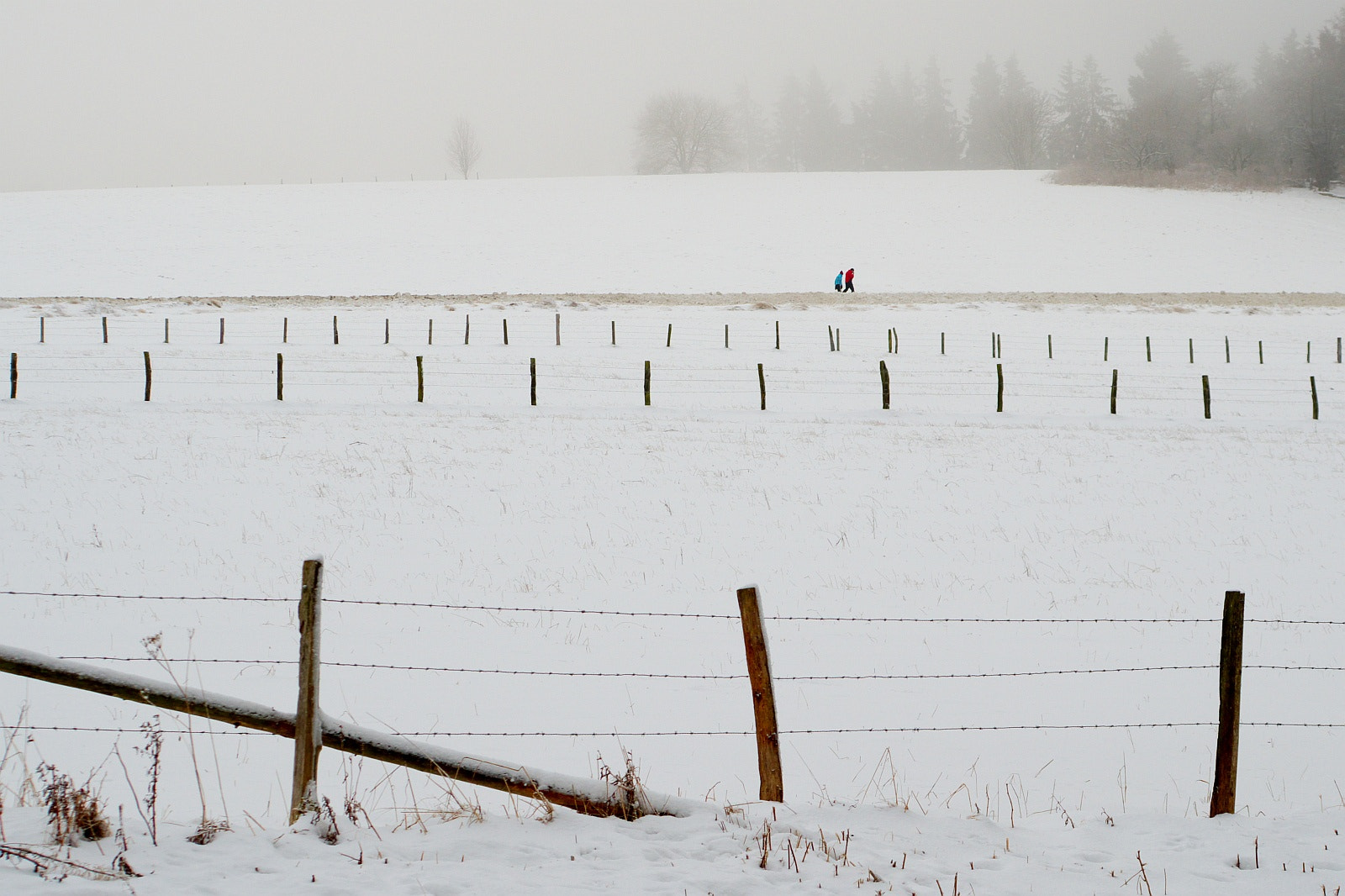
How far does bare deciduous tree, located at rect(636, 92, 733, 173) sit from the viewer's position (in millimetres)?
104750

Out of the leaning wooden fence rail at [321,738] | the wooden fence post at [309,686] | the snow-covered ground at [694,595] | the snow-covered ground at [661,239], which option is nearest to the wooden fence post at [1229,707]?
the snow-covered ground at [694,595]

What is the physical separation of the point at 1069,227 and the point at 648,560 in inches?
2708

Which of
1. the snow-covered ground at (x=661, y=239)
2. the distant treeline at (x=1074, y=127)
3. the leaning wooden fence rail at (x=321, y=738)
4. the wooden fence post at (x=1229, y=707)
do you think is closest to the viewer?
the leaning wooden fence rail at (x=321, y=738)

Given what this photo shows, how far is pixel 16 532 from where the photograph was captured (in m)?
11.5

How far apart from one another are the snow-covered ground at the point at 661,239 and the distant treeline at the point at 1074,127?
8.52 m

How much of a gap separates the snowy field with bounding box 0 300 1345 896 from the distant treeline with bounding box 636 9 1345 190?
75810 millimetres

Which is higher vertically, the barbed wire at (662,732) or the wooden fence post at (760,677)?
the wooden fence post at (760,677)

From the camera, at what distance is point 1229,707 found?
17.2 ft

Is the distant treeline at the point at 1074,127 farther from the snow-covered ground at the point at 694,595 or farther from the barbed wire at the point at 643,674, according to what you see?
the barbed wire at the point at 643,674

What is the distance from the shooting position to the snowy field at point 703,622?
461cm

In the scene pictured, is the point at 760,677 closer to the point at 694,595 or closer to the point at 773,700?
the point at 773,700

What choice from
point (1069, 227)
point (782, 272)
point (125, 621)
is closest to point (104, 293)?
point (782, 272)

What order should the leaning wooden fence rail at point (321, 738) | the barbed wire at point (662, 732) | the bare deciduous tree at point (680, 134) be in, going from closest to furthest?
the leaning wooden fence rail at point (321, 738)
the barbed wire at point (662, 732)
the bare deciduous tree at point (680, 134)

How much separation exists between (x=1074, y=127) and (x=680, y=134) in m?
48.3
